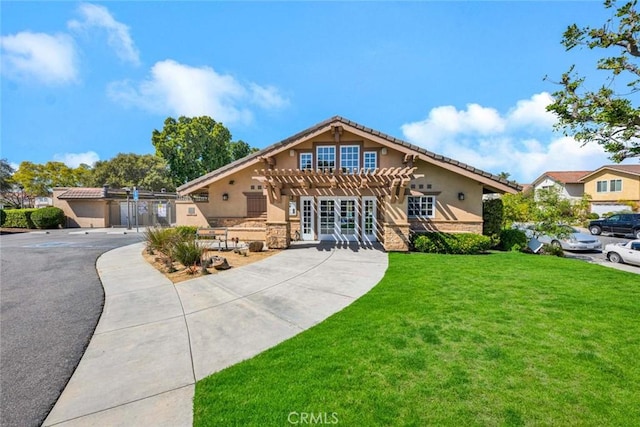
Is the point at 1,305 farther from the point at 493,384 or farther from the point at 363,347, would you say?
the point at 493,384

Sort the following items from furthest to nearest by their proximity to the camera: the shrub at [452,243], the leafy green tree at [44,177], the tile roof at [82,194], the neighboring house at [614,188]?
the leafy green tree at [44,177] → the neighboring house at [614,188] → the tile roof at [82,194] → the shrub at [452,243]

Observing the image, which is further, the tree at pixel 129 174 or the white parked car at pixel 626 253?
the tree at pixel 129 174

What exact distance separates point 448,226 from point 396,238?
362 cm

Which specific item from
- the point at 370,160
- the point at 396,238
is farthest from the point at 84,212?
the point at 396,238

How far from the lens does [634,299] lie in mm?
6406

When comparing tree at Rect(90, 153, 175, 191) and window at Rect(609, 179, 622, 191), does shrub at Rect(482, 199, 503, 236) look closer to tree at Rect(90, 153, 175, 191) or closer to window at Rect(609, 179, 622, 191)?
window at Rect(609, 179, 622, 191)

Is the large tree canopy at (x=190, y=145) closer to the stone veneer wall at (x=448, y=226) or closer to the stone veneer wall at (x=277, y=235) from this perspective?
the stone veneer wall at (x=277, y=235)

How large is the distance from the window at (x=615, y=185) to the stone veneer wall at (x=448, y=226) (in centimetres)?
2970

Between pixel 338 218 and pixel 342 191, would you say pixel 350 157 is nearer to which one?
pixel 342 191

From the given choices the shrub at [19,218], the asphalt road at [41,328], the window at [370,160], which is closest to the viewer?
the asphalt road at [41,328]

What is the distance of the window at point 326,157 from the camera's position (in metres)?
14.5

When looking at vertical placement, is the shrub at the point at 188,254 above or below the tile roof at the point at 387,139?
below

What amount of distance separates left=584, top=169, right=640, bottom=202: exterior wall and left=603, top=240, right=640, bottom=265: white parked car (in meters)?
25.6

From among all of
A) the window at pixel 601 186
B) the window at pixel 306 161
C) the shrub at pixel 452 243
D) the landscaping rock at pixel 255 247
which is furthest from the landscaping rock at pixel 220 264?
the window at pixel 601 186
